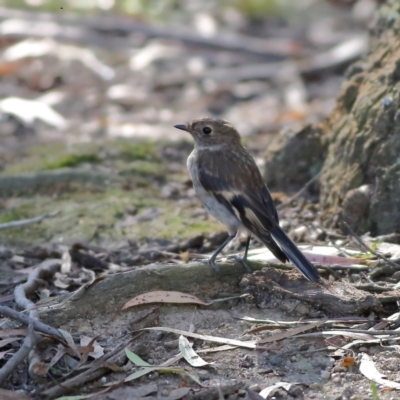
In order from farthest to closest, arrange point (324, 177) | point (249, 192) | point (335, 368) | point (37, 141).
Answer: point (37, 141)
point (324, 177)
point (249, 192)
point (335, 368)

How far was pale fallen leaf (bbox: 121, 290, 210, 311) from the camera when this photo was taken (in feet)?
16.5

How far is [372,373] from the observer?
14.6 ft

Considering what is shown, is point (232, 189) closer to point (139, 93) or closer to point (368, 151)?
point (368, 151)

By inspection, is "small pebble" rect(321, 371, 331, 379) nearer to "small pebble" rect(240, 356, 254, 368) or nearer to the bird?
"small pebble" rect(240, 356, 254, 368)

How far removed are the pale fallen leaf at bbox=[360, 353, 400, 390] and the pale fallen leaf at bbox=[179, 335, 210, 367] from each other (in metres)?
0.87

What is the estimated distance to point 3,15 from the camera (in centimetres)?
1370

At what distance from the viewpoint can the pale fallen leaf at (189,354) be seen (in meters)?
4.54

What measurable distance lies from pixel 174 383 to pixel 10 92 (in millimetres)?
8066

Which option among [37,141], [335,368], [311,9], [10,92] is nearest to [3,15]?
[10,92]

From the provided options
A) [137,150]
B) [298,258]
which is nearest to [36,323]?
[298,258]

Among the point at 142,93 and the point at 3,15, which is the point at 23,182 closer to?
the point at 142,93

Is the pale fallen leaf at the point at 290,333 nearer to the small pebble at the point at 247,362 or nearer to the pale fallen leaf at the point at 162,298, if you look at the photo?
the small pebble at the point at 247,362

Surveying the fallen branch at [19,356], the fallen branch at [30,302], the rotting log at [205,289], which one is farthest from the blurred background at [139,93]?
the fallen branch at [19,356]

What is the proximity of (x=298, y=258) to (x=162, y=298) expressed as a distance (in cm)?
92
